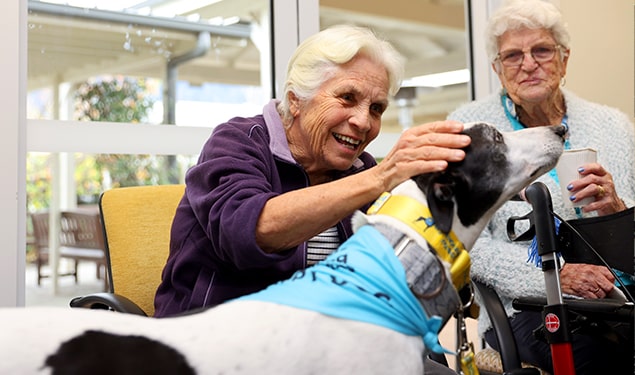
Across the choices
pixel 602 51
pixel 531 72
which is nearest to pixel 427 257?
pixel 531 72

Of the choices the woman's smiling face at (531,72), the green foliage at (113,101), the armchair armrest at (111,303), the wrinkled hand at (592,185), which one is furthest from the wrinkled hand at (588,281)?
the green foliage at (113,101)

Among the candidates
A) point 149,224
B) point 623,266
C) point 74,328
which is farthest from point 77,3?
point 623,266

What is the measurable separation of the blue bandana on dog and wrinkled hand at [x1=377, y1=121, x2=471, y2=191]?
17cm

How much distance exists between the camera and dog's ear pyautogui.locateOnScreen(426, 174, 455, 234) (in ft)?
3.78

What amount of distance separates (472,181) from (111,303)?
90 centimetres

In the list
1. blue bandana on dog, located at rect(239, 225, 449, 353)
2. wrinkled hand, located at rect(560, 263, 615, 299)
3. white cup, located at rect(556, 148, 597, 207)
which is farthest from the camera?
wrinkled hand, located at rect(560, 263, 615, 299)

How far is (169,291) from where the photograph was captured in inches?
62.6

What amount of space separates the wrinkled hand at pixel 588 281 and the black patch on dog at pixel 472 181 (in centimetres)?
77

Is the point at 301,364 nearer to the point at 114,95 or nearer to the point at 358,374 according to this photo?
the point at 358,374

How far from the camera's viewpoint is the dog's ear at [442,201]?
115cm

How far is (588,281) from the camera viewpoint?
1872 mm

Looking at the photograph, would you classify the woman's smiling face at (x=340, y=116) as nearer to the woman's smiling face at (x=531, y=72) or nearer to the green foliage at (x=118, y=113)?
the woman's smiling face at (x=531, y=72)

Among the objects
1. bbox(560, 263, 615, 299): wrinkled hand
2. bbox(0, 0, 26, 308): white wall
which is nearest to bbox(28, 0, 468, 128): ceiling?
bbox(0, 0, 26, 308): white wall

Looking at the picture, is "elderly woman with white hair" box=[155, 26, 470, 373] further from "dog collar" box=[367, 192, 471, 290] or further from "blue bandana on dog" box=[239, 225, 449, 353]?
"blue bandana on dog" box=[239, 225, 449, 353]
